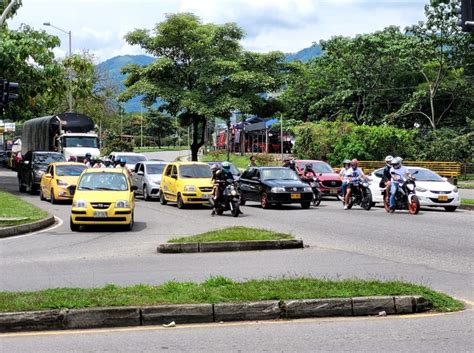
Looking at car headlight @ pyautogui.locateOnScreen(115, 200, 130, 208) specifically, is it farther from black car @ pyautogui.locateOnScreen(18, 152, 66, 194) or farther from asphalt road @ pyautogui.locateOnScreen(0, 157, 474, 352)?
black car @ pyautogui.locateOnScreen(18, 152, 66, 194)

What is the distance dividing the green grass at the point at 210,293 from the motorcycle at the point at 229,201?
13.2m

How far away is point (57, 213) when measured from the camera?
23.5 meters

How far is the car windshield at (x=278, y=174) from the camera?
26.9 meters

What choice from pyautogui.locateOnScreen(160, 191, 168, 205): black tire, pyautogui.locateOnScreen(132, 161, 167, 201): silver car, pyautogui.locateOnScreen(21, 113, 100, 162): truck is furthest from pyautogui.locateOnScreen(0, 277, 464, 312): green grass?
pyautogui.locateOnScreen(21, 113, 100, 162): truck

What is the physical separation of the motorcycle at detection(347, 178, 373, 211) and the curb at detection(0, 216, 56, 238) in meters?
10.6

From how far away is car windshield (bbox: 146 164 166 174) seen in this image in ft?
102

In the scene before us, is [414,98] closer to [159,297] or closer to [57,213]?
Answer: [57,213]

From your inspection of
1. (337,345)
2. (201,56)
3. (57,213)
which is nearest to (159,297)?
(337,345)

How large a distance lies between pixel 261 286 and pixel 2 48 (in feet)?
77.4

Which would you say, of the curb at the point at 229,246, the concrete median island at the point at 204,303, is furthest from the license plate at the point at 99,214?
the concrete median island at the point at 204,303

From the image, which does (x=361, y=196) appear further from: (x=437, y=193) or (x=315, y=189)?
(x=315, y=189)

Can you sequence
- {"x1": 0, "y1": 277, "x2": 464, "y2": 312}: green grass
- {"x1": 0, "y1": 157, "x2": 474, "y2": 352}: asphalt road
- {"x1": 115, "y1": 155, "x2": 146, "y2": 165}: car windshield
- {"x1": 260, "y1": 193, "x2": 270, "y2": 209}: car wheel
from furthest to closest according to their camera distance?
1. {"x1": 115, "y1": 155, "x2": 146, "y2": 165}: car windshield
2. {"x1": 260, "y1": 193, "x2": 270, "y2": 209}: car wheel
3. {"x1": 0, "y1": 277, "x2": 464, "y2": 312}: green grass
4. {"x1": 0, "y1": 157, "x2": 474, "y2": 352}: asphalt road

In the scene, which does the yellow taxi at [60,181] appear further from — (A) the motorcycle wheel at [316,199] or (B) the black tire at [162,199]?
(A) the motorcycle wheel at [316,199]

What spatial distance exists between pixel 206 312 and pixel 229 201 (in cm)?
1478
